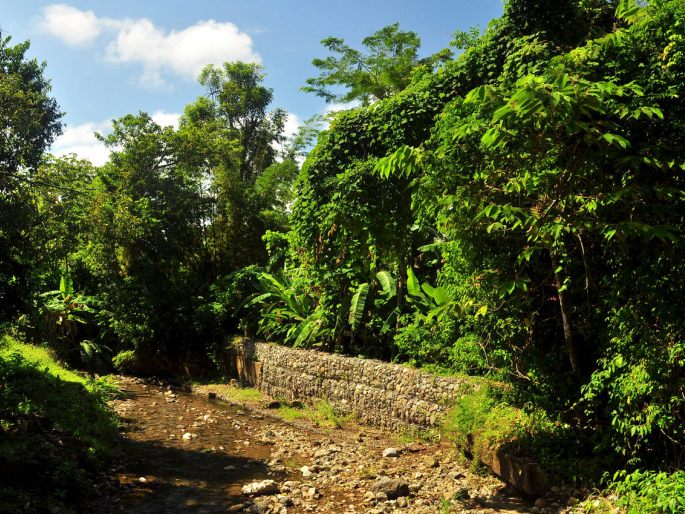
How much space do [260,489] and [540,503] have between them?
3440 millimetres

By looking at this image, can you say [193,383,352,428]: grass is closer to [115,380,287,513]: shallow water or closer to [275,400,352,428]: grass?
[275,400,352,428]: grass

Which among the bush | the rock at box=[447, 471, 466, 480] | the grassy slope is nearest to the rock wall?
the rock at box=[447, 471, 466, 480]

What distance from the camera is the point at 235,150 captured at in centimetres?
1992

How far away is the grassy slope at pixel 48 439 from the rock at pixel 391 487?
343 centimetres

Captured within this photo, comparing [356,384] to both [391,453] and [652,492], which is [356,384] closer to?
[391,453]

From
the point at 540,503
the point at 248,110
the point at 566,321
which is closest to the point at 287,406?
the point at 540,503

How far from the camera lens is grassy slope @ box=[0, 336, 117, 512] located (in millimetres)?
5770

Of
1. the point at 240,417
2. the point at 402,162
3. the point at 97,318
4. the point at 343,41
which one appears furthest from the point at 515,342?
the point at 343,41

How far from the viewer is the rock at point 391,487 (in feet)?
21.6

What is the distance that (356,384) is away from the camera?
10.5 metres

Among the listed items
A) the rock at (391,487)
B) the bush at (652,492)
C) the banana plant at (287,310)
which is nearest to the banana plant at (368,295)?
the banana plant at (287,310)

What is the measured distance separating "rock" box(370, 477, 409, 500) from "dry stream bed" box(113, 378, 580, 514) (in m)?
0.01

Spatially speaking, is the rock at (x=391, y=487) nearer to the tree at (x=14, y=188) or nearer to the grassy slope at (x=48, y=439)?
the grassy slope at (x=48, y=439)

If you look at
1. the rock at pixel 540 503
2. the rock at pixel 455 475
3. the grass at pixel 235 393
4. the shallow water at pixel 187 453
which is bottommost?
the shallow water at pixel 187 453
